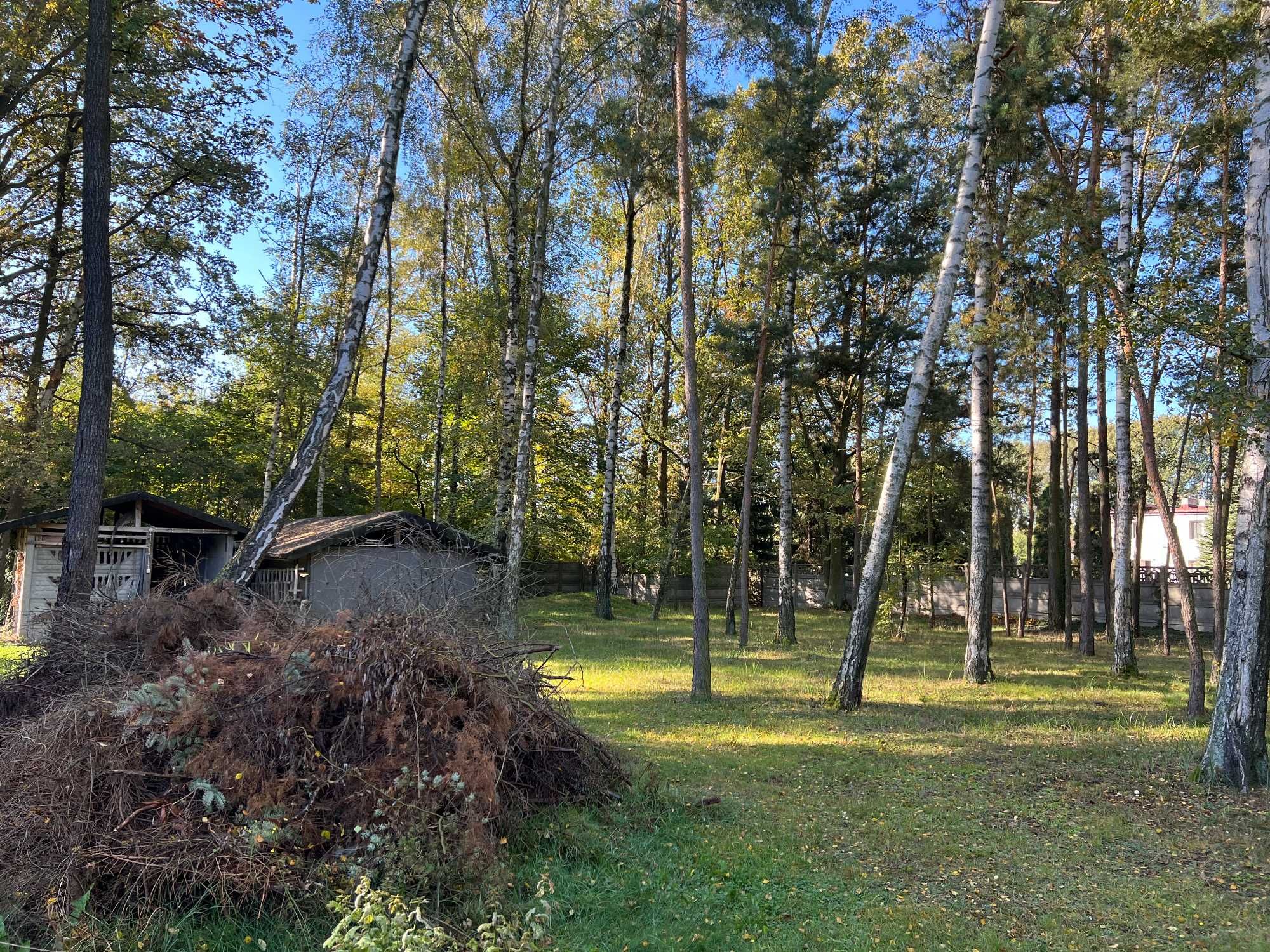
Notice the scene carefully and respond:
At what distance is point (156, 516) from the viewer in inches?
691

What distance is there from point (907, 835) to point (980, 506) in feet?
25.7

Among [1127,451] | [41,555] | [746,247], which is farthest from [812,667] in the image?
[41,555]

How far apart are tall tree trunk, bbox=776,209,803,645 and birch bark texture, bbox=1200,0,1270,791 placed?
10121mm

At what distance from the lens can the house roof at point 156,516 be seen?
15375 millimetres

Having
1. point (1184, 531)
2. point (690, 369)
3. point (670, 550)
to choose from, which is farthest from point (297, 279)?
point (1184, 531)

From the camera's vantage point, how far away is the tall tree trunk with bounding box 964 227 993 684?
11.6 meters

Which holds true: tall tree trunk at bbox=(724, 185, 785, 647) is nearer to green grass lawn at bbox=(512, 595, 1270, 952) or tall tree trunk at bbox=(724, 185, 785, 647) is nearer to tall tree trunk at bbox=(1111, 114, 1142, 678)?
green grass lawn at bbox=(512, 595, 1270, 952)

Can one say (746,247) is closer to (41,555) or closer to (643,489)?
(643,489)

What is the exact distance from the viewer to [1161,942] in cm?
360

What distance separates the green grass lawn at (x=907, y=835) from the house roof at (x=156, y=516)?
12151mm

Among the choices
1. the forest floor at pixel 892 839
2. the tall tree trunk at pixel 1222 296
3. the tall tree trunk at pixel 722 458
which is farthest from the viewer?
the tall tree trunk at pixel 722 458

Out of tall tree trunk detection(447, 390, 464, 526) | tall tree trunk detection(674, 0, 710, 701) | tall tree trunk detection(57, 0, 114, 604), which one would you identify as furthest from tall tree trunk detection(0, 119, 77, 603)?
tall tree trunk detection(674, 0, 710, 701)

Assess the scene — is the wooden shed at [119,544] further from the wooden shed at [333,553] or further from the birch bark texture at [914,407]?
the birch bark texture at [914,407]

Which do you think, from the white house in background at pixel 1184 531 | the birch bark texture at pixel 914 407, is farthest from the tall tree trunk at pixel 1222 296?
the white house in background at pixel 1184 531
